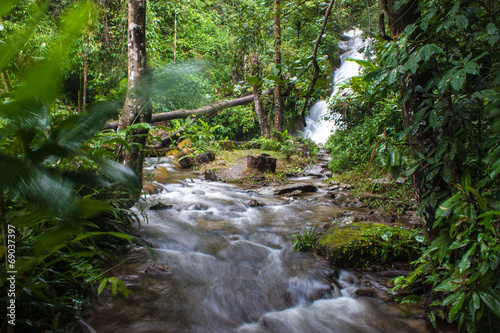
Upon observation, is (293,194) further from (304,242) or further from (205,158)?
(205,158)

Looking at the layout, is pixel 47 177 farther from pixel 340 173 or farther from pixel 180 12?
pixel 180 12

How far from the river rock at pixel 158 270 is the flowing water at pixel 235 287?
0.08ft

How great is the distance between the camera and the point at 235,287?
9.50 ft

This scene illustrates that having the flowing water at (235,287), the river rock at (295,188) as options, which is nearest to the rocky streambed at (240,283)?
the flowing water at (235,287)

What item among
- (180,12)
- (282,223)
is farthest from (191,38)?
(282,223)

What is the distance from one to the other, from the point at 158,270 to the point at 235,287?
0.79 m

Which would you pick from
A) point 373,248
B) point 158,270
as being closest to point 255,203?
point 373,248

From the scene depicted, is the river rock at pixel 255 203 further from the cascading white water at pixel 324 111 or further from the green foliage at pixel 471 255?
the cascading white water at pixel 324 111

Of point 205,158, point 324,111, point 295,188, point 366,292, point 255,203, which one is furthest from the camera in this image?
point 324,111

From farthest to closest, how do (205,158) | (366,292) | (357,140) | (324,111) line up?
(324,111), (205,158), (357,140), (366,292)

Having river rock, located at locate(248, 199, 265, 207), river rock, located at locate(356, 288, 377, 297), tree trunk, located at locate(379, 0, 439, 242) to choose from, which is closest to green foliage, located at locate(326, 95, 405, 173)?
river rock, located at locate(248, 199, 265, 207)

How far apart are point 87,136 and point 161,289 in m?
2.36

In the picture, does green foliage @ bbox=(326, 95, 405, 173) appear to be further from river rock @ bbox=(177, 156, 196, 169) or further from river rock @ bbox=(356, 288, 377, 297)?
river rock @ bbox=(177, 156, 196, 169)

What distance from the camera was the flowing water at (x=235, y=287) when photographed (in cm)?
231
